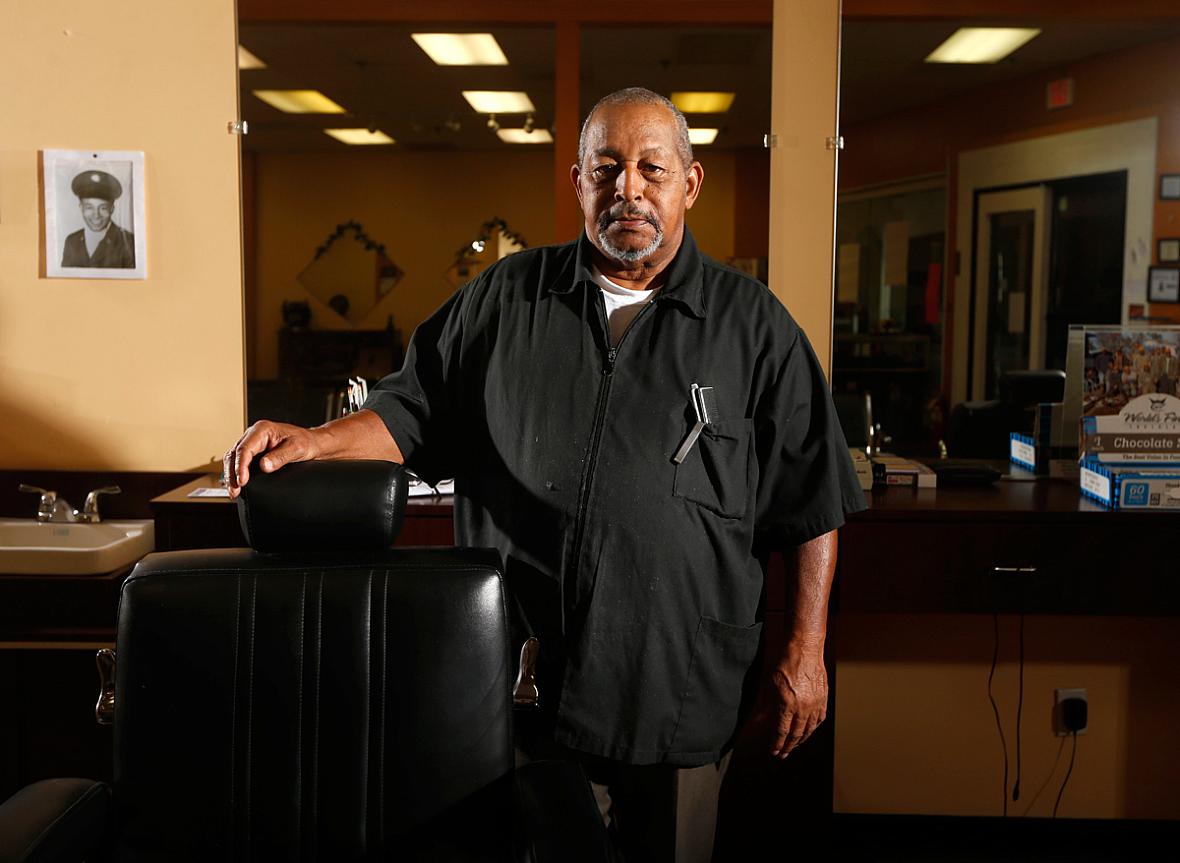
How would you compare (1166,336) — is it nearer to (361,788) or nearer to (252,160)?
(361,788)

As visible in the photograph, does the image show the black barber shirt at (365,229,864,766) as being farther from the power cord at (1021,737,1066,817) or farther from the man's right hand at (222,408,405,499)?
the power cord at (1021,737,1066,817)

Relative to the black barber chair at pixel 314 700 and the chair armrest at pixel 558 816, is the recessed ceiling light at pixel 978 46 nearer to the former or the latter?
the black barber chair at pixel 314 700

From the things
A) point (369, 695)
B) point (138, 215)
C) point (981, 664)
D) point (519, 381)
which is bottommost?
point (981, 664)

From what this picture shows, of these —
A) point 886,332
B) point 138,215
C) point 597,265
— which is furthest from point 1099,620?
point 138,215

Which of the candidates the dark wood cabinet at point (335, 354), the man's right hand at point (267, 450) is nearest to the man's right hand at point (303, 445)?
the man's right hand at point (267, 450)

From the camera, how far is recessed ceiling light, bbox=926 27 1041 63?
279 cm

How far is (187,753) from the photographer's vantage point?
1.38 m

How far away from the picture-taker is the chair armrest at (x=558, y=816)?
126cm

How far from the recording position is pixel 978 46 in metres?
2.79

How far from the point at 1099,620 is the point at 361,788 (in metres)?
2.21

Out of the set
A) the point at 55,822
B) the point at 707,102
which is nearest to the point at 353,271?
the point at 707,102

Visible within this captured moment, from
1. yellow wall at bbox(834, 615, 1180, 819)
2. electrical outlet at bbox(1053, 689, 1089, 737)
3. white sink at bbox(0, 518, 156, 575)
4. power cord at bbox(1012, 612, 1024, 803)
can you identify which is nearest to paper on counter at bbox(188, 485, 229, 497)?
white sink at bbox(0, 518, 156, 575)

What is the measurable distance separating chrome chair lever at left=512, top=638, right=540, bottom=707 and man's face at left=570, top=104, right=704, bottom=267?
0.66 meters

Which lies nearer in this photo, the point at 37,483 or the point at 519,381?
the point at 519,381
